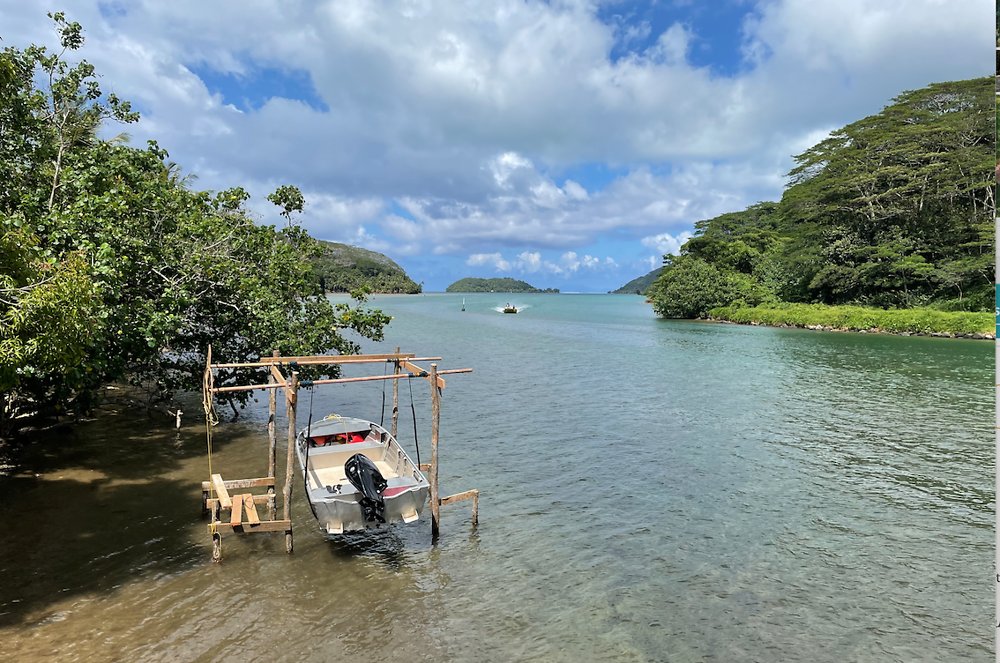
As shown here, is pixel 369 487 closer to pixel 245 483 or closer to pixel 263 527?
pixel 263 527

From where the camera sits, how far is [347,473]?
1117 cm

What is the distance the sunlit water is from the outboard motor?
3.38ft

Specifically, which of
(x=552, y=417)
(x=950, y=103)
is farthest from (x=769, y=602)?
(x=950, y=103)

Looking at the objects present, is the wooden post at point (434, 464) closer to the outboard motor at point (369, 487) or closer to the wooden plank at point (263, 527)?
the outboard motor at point (369, 487)

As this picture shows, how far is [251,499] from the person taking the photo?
36.2ft

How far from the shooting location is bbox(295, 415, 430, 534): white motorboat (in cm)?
1019

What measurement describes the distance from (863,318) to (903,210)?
10.3 metres

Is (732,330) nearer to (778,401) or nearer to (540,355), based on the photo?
(540,355)

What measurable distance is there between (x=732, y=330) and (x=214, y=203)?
51.1 m

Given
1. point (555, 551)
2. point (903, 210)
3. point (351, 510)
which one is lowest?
point (555, 551)

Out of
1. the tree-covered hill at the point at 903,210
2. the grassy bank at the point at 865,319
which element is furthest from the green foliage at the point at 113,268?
the tree-covered hill at the point at 903,210

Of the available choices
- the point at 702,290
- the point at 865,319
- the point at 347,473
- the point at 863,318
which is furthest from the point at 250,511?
the point at 702,290

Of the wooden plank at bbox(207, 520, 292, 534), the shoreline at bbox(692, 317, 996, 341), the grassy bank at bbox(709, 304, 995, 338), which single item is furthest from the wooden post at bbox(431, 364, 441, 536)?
the grassy bank at bbox(709, 304, 995, 338)

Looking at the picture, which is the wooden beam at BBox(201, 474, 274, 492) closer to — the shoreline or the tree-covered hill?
the shoreline
